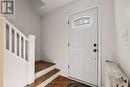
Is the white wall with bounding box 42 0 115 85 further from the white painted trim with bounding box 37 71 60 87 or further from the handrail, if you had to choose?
the handrail

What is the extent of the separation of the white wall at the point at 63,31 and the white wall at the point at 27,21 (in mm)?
254

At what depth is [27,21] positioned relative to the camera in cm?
380

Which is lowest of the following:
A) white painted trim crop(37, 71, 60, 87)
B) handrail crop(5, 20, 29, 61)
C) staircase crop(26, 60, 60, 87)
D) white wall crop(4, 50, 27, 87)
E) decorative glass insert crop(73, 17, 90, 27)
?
white painted trim crop(37, 71, 60, 87)

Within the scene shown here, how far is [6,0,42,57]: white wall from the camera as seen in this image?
3.42 m

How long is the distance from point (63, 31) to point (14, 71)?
2.04m

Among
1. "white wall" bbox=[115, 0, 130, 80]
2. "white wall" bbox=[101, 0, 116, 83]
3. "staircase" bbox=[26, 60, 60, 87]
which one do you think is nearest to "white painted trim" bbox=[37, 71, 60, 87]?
"staircase" bbox=[26, 60, 60, 87]

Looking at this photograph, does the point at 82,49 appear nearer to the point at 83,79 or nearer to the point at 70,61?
the point at 70,61

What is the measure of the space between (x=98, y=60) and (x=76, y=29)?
3.79 ft

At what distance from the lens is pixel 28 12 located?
383 centimetres

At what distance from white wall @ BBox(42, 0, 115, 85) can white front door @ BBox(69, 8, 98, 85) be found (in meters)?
0.22

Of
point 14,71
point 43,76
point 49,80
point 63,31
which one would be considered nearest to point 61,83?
point 49,80

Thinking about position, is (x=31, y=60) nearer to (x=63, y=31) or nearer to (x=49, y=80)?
(x=49, y=80)

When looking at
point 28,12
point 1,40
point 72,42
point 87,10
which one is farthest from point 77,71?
point 28,12

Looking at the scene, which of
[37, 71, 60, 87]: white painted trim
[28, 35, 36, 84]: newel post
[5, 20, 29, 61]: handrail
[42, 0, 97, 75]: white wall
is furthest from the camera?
[42, 0, 97, 75]: white wall
